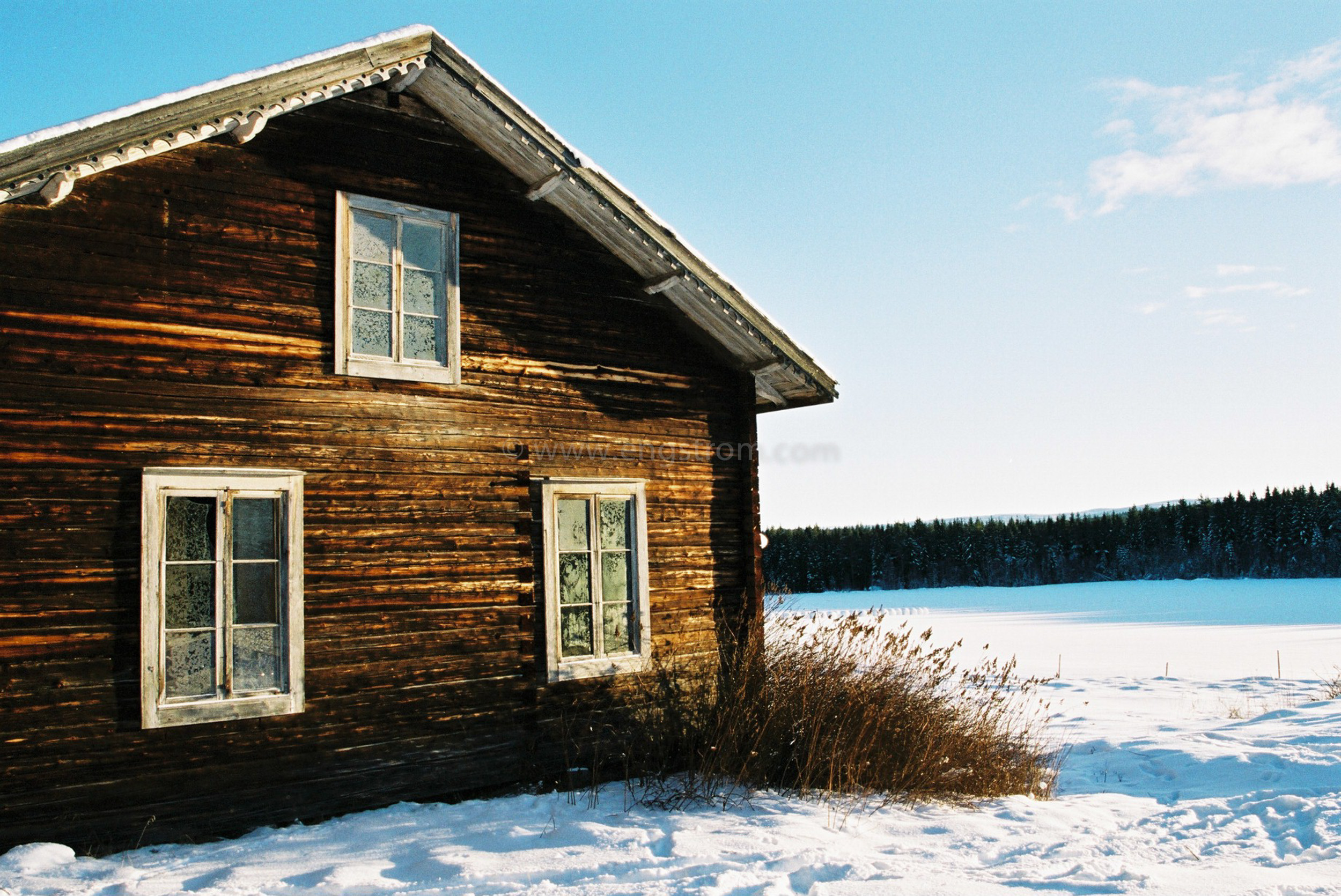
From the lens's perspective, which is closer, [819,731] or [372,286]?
[372,286]

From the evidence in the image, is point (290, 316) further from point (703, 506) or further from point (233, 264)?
point (703, 506)

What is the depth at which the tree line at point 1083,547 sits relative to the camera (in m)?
44.7

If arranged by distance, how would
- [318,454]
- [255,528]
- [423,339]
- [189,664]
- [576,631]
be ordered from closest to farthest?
[189,664] → [255,528] → [318,454] → [423,339] → [576,631]

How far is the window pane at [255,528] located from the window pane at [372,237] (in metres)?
2.15

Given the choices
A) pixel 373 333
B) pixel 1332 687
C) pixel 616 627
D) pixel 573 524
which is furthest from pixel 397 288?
pixel 1332 687

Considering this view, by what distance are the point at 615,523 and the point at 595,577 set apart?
0.56m

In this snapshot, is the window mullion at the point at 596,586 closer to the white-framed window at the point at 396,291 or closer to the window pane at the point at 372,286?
the white-framed window at the point at 396,291

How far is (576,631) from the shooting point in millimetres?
8555

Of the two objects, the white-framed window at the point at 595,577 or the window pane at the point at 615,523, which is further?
the window pane at the point at 615,523

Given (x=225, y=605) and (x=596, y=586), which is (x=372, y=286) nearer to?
(x=225, y=605)

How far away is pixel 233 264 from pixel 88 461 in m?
1.78

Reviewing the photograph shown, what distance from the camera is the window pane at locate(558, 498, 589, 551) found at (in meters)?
8.61

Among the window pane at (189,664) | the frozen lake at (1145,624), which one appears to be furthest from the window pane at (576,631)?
the frozen lake at (1145,624)

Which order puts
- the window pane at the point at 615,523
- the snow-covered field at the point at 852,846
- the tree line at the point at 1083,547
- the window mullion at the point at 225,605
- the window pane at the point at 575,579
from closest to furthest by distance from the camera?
the snow-covered field at the point at 852,846
the window mullion at the point at 225,605
the window pane at the point at 575,579
the window pane at the point at 615,523
the tree line at the point at 1083,547
